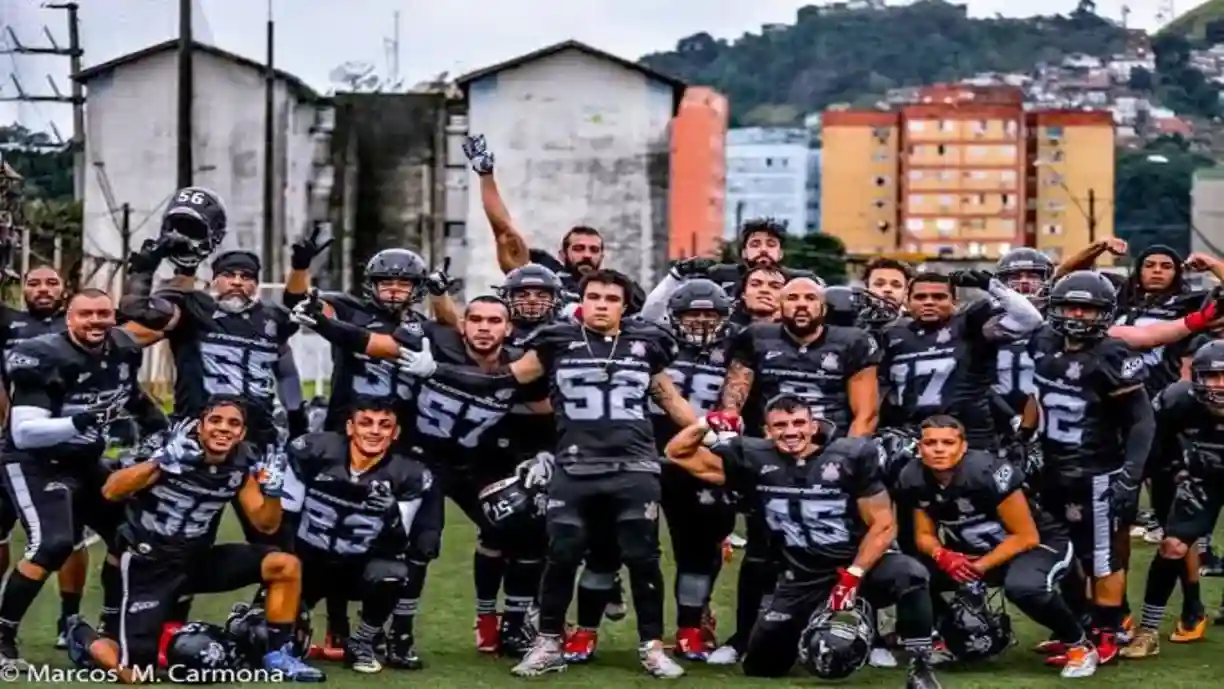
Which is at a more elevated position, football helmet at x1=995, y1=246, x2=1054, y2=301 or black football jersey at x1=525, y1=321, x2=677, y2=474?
football helmet at x1=995, y1=246, x2=1054, y2=301

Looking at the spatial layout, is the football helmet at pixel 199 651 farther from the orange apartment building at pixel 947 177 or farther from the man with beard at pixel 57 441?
the orange apartment building at pixel 947 177

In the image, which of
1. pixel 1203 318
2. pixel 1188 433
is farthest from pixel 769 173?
pixel 1203 318

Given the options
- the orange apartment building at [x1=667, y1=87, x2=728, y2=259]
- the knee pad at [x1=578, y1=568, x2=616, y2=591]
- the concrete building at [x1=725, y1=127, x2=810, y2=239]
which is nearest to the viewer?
the knee pad at [x1=578, y1=568, x2=616, y2=591]

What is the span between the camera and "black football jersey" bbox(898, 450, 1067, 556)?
9109 mm

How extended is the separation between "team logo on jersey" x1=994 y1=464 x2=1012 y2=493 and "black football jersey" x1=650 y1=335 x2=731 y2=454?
1402mm

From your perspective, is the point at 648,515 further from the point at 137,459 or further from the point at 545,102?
the point at 545,102

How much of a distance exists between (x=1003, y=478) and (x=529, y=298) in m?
2.34

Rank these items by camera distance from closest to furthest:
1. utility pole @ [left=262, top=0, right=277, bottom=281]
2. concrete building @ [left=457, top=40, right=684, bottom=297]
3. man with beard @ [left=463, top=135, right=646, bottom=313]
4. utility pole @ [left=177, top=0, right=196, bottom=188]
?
1. man with beard @ [left=463, top=135, right=646, bottom=313]
2. utility pole @ [left=177, top=0, right=196, bottom=188]
3. utility pole @ [left=262, top=0, right=277, bottom=281]
4. concrete building @ [left=457, top=40, right=684, bottom=297]

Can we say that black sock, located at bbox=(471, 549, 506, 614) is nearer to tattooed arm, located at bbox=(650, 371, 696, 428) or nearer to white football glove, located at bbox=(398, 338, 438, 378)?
white football glove, located at bbox=(398, 338, 438, 378)

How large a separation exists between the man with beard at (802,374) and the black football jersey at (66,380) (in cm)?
280

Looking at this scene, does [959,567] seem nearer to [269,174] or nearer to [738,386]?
[738,386]

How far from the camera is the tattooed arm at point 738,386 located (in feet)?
31.5

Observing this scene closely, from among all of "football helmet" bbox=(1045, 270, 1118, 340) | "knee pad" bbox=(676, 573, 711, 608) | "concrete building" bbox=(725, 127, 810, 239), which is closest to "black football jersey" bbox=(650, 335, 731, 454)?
"knee pad" bbox=(676, 573, 711, 608)

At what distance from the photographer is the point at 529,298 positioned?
972cm
